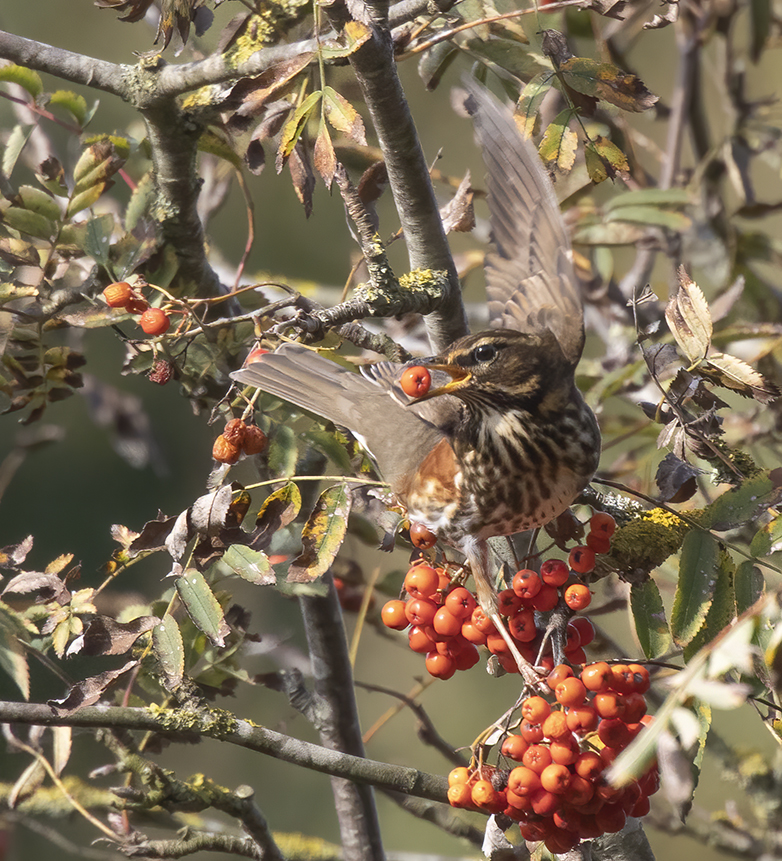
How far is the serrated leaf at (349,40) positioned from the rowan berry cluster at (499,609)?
0.77 meters

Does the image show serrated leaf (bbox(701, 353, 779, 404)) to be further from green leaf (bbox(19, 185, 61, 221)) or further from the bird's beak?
green leaf (bbox(19, 185, 61, 221))

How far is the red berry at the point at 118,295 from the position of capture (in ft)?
5.13

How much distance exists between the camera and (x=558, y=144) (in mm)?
1527

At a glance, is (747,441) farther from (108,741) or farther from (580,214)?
(108,741)

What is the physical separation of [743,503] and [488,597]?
16.2 inches

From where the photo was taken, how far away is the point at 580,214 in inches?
102

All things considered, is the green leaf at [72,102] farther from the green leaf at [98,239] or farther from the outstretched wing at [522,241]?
the outstretched wing at [522,241]

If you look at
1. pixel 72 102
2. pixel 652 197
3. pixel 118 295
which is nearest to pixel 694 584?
pixel 118 295

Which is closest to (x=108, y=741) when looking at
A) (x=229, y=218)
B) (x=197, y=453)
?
(x=197, y=453)

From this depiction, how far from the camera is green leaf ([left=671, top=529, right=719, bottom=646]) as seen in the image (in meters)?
1.29

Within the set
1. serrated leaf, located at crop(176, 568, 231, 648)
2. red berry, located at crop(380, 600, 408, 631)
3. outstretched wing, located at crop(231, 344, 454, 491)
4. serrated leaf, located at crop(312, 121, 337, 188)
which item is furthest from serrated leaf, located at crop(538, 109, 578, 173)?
serrated leaf, located at crop(176, 568, 231, 648)

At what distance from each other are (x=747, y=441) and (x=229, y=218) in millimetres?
3888

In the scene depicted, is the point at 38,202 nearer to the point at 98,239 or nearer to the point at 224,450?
the point at 98,239

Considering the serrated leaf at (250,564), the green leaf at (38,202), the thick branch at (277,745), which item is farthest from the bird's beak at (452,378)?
the green leaf at (38,202)
